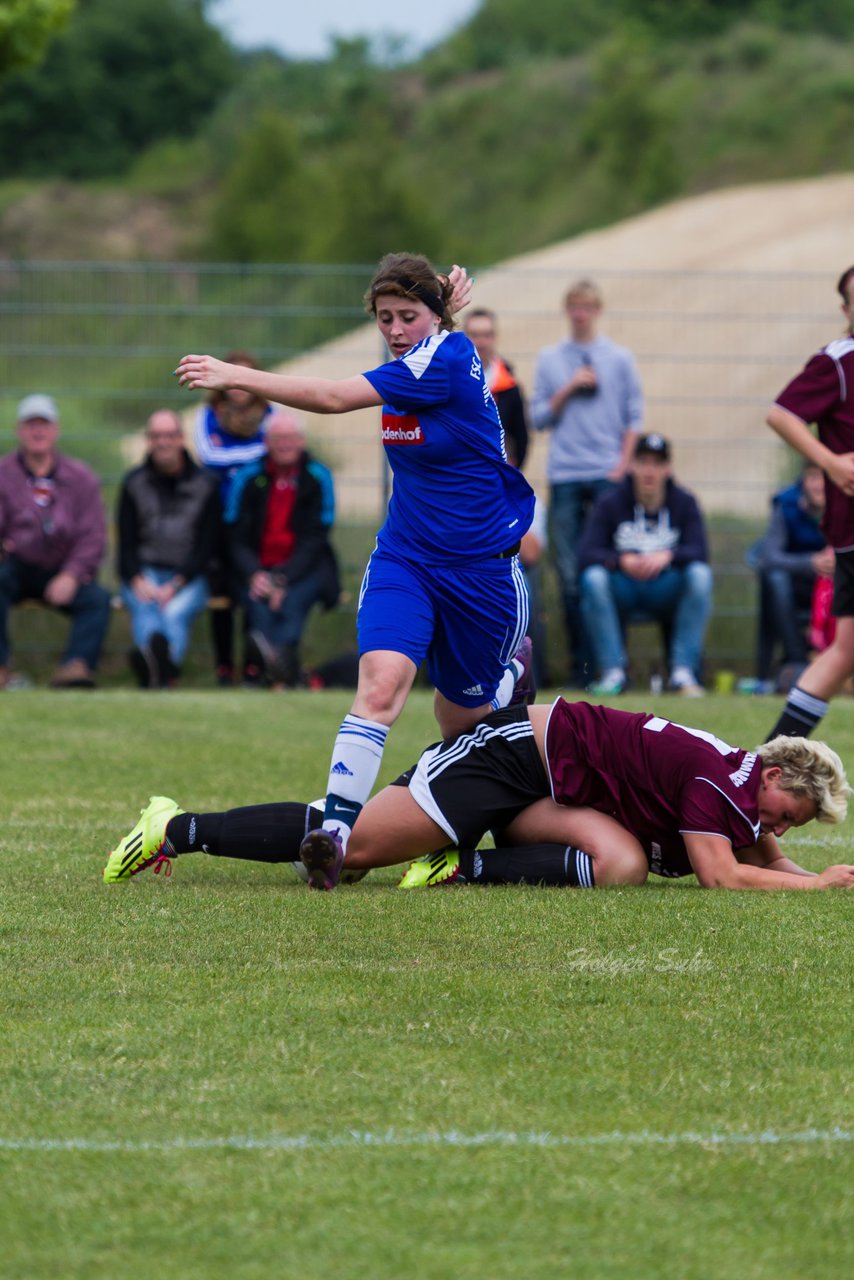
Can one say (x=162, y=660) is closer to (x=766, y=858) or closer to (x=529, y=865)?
(x=529, y=865)

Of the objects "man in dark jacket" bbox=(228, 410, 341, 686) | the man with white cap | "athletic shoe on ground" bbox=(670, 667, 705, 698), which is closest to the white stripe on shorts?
"athletic shoe on ground" bbox=(670, 667, 705, 698)

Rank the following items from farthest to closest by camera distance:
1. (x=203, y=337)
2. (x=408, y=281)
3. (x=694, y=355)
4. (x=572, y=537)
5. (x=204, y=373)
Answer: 1. (x=694, y=355)
2. (x=203, y=337)
3. (x=572, y=537)
4. (x=408, y=281)
5. (x=204, y=373)

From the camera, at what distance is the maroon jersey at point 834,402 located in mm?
8562

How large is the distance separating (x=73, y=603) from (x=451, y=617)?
733 cm

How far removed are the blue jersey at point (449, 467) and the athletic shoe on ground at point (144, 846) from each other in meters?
1.24

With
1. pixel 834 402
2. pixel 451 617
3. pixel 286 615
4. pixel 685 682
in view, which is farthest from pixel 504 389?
pixel 451 617

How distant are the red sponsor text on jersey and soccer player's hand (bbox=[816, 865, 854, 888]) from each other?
203 centimetres

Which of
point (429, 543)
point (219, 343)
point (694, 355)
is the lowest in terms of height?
point (429, 543)

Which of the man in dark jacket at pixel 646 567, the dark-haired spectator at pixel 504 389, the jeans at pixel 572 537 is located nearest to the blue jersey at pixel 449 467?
the dark-haired spectator at pixel 504 389

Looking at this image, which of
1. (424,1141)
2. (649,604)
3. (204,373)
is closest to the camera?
(424,1141)

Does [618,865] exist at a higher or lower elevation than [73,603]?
lower

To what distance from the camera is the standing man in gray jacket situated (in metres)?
14.1

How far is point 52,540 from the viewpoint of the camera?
13578mm

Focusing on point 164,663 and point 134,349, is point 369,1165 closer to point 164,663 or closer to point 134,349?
point 164,663
